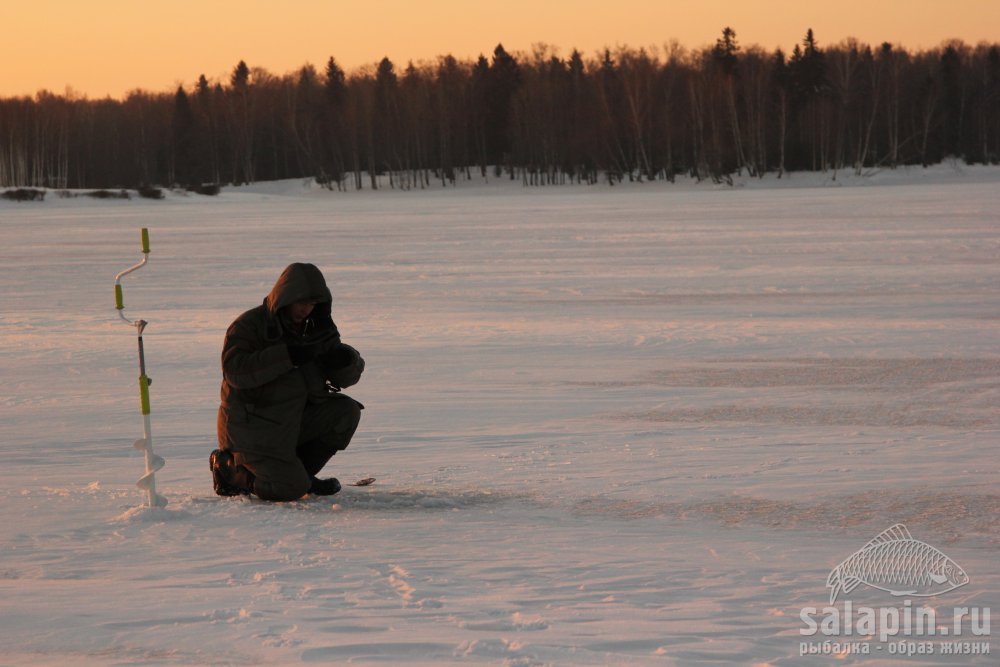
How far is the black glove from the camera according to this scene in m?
5.64

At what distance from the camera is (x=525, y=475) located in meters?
6.49

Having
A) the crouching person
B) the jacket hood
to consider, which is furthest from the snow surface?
the jacket hood

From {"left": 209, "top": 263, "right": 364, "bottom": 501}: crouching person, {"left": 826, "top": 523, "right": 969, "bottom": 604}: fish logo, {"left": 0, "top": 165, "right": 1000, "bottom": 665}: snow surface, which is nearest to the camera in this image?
{"left": 0, "top": 165, "right": 1000, "bottom": 665}: snow surface

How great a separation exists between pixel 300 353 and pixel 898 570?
2.66 meters

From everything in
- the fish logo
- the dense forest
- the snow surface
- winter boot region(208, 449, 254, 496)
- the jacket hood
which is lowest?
the fish logo

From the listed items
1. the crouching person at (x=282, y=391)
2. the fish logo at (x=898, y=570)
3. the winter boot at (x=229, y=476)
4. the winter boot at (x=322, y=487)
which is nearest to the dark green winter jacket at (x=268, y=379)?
the crouching person at (x=282, y=391)

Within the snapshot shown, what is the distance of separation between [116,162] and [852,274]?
94.4 m

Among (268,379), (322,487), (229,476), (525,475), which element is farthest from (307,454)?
(525,475)

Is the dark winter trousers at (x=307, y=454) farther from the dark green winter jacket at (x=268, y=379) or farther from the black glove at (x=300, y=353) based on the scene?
the black glove at (x=300, y=353)

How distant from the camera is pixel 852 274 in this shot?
677 inches

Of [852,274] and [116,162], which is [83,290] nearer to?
[852,274]

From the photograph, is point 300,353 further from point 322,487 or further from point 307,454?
point 322,487

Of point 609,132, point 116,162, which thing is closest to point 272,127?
point 116,162

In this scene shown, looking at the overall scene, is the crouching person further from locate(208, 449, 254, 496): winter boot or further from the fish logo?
the fish logo
